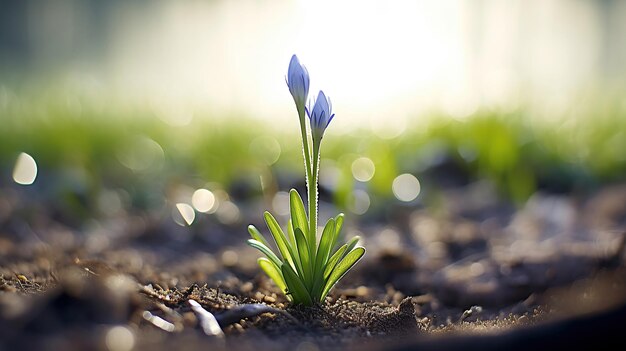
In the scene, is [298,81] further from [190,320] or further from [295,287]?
[190,320]

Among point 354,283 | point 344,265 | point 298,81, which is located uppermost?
point 298,81

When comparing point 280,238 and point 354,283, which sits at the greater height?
point 280,238

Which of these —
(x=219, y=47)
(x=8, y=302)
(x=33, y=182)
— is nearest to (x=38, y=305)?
(x=8, y=302)

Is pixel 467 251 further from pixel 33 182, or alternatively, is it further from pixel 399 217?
pixel 33 182

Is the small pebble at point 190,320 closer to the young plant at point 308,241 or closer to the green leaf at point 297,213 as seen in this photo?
the young plant at point 308,241

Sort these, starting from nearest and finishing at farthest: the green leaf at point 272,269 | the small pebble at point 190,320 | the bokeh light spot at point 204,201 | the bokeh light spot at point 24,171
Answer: the small pebble at point 190,320 → the green leaf at point 272,269 → the bokeh light spot at point 204,201 → the bokeh light spot at point 24,171

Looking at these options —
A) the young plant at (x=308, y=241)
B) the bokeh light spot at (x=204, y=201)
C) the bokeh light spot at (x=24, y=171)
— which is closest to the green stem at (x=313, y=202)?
the young plant at (x=308, y=241)

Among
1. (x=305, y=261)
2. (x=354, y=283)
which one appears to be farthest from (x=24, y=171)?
(x=305, y=261)

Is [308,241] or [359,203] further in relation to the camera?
[359,203]
